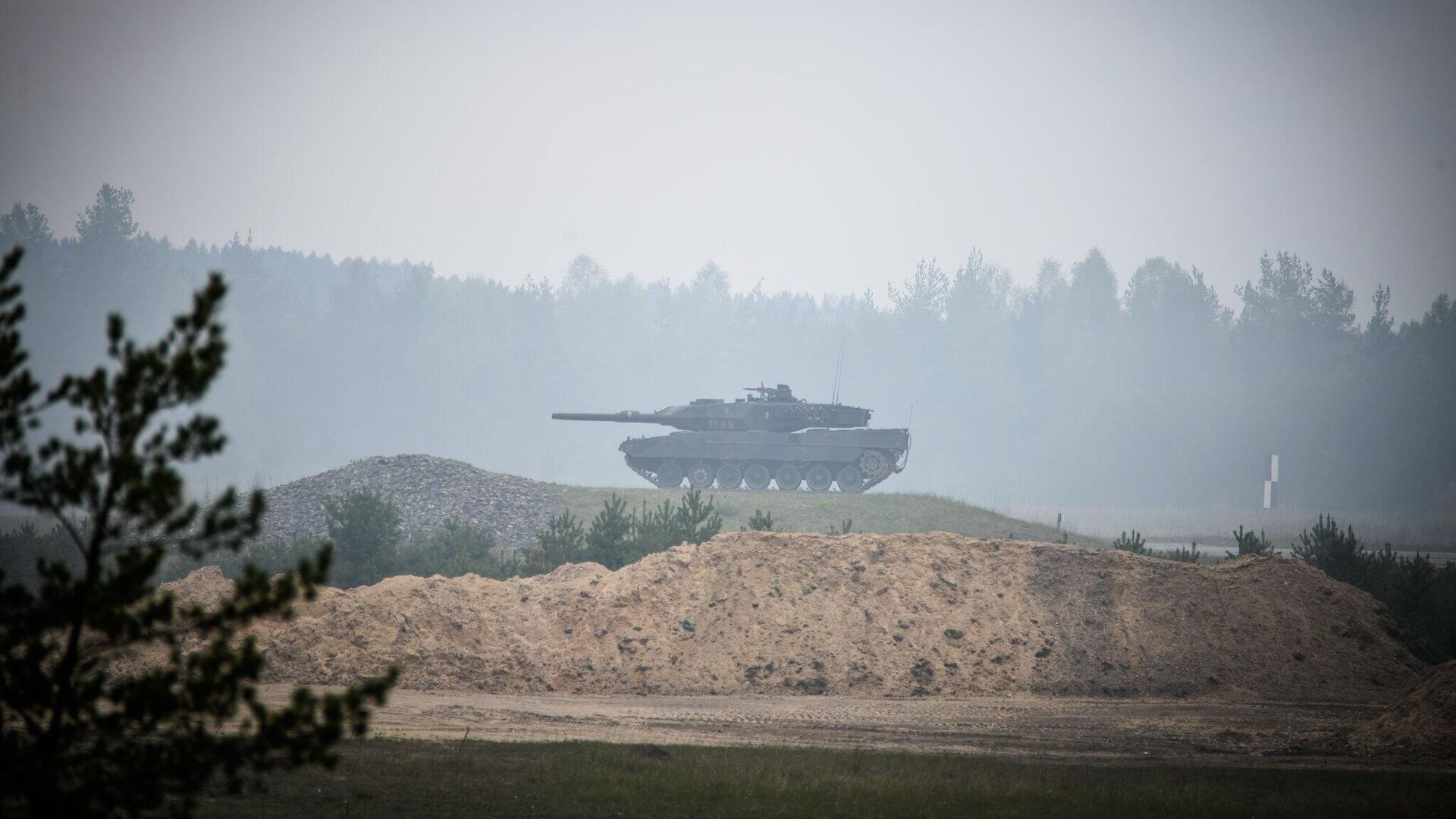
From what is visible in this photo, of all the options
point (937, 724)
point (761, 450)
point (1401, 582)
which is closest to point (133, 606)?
point (937, 724)

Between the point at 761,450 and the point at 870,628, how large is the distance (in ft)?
60.9

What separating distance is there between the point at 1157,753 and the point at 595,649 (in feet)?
26.7

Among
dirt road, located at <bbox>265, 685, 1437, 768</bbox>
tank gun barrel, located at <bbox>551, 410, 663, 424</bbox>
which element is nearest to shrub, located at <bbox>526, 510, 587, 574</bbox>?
dirt road, located at <bbox>265, 685, 1437, 768</bbox>

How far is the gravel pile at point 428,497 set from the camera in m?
28.0

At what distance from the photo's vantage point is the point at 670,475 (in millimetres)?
36281

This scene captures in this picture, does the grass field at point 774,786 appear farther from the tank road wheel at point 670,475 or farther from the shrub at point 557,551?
the tank road wheel at point 670,475

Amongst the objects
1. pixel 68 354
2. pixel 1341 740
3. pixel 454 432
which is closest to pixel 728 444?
pixel 1341 740

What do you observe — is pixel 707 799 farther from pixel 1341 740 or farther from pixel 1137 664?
pixel 1137 664

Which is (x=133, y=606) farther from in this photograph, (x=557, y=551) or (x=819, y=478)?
(x=819, y=478)

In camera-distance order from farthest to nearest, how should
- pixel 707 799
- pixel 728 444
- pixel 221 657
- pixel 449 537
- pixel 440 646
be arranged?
pixel 728 444, pixel 449 537, pixel 440 646, pixel 707 799, pixel 221 657

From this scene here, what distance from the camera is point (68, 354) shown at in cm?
7538

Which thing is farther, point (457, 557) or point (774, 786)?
point (457, 557)

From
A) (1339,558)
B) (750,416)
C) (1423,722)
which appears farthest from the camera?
(750,416)

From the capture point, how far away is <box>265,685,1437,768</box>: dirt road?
40.2ft
